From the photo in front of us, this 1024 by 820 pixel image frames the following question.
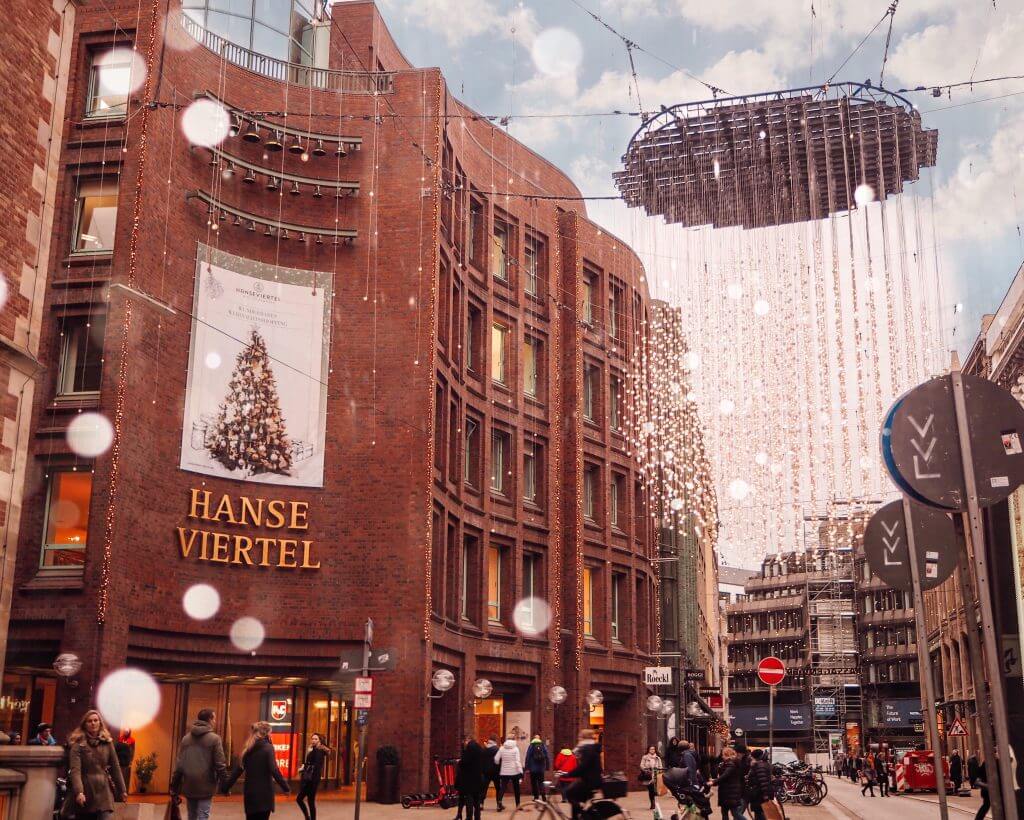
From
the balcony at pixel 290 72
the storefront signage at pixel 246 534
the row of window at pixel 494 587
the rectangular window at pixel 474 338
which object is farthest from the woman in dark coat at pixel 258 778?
the rectangular window at pixel 474 338

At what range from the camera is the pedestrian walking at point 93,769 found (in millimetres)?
12375

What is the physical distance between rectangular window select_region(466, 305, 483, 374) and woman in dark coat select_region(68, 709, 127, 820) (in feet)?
78.3

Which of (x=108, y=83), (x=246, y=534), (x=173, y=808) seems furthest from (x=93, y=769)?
(x=108, y=83)

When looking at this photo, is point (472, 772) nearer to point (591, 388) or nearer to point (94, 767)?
point (94, 767)

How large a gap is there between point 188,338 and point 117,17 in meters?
8.21

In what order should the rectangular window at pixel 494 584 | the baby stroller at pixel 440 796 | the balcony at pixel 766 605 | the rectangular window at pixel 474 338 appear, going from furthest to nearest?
the balcony at pixel 766 605
the rectangular window at pixel 474 338
the rectangular window at pixel 494 584
the baby stroller at pixel 440 796

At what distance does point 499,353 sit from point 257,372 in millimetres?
10686

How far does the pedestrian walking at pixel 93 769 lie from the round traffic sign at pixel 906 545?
8.17m

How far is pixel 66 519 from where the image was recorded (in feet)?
87.5

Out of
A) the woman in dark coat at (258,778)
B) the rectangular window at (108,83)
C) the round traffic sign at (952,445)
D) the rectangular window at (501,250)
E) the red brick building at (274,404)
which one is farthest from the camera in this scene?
the rectangular window at (501,250)

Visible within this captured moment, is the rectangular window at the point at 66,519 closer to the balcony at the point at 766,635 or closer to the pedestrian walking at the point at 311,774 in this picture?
the pedestrian walking at the point at 311,774

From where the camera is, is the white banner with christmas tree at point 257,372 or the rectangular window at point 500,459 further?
the rectangular window at point 500,459

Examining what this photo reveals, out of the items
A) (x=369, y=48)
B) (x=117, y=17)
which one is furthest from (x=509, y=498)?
(x=117, y=17)

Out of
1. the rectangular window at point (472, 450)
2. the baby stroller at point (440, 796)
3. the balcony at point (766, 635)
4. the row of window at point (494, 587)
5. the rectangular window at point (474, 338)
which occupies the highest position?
the rectangular window at point (474, 338)
